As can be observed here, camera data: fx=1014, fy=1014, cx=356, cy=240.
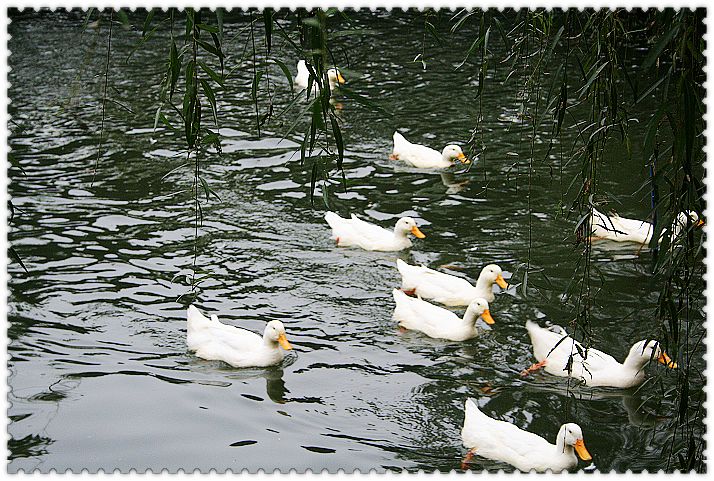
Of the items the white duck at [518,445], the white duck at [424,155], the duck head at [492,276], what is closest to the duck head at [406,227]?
the duck head at [492,276]

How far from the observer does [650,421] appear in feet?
18.1

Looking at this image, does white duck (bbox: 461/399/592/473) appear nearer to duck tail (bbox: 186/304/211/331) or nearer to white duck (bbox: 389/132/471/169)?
duck tail (bbox: 186/304/211/331)

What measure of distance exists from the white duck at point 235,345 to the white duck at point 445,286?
53.7 inches

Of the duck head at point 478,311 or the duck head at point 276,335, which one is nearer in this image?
the duck head at point 276,335

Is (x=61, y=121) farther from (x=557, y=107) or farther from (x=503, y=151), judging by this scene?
(x=557, y=107)

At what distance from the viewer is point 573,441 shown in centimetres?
500

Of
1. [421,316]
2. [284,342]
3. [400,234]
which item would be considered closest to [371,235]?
[400,234]

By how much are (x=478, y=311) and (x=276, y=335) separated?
4.31 ft

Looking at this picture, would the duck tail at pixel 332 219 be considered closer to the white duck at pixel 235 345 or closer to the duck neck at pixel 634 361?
the white duck at pixel 235 345

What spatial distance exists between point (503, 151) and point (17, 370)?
548cm

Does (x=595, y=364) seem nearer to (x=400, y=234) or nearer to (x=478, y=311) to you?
(x=478, y=311)

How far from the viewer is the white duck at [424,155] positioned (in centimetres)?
967

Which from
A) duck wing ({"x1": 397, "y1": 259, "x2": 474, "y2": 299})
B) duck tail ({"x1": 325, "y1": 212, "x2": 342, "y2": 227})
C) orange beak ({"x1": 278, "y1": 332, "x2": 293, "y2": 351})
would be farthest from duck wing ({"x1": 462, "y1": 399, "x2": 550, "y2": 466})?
duck tail ({"x1": 325, "y1": 212, "x2": 342, "y2": 227})

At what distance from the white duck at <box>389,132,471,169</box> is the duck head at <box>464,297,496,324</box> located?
3234mm
